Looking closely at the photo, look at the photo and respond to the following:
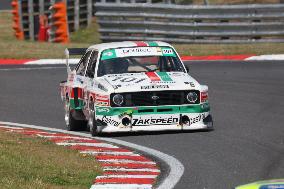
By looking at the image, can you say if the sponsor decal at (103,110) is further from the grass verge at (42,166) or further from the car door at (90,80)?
the grass verge at (42,166)

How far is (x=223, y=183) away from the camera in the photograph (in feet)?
33.4

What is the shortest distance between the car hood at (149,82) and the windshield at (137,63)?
0.71 ft

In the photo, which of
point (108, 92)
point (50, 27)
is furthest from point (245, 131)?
point (50, 27)

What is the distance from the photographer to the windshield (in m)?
15.6

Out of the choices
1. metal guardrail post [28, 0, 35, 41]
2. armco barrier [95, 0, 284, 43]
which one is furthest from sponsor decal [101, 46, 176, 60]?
metal guardrail post [28, 0, 35, 41]

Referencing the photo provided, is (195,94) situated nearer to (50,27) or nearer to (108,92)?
(108,92)

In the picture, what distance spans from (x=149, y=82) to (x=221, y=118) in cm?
229

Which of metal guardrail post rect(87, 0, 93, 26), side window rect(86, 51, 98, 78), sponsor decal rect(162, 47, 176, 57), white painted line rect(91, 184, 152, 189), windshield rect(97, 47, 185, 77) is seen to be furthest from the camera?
metal guardrail post rect(87, 0, 93, 26)

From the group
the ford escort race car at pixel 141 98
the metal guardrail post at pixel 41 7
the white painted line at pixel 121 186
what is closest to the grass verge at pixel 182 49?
the metal guardrail post at pixel 41 7

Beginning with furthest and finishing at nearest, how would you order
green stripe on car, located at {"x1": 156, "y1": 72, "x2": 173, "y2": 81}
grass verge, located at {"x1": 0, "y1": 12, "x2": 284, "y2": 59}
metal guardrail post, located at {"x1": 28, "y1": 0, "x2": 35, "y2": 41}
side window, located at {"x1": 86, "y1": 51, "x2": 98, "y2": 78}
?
metal guardrail post, located at {"x1": 28, "y1": 0, "x2": 35, "y2": 41}, grass verge, located at {"x1": 0, "y1": 12, "x2": 284, "y2": 59}, side window, located at {"x1": 86, "y1": 51, "x2": 98, "y2": 78}, green stripe on car, located at {"x1": 156, "y1": 72, "x2": 173, "y2": 81}

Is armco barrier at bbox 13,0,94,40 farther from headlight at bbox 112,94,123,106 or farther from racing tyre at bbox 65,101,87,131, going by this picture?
headlight at bbox 112,94,123,106

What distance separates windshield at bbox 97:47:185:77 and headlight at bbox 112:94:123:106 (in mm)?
952

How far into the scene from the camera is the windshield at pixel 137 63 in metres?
15.6

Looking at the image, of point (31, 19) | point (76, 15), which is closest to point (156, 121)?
point (76, 15)
